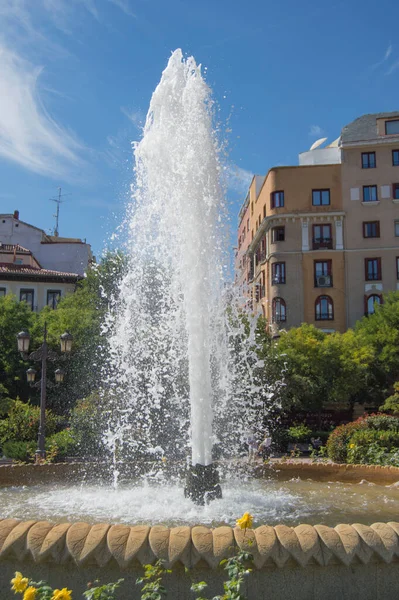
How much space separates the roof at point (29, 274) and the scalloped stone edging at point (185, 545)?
1516 inches

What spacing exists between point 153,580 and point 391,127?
39.4 metres

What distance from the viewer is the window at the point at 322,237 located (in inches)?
1501

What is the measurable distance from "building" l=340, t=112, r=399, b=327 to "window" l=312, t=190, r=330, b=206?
111cm

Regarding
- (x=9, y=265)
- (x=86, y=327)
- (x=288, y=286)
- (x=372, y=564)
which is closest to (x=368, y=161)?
(x=288, y=286)

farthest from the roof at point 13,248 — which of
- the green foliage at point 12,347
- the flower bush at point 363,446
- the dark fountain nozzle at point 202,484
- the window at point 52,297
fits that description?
the dark fountain nozzle at point 202,484

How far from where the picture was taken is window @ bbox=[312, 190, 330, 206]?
38.4 metres

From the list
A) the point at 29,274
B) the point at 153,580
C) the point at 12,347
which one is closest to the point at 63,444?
the point at 153,580

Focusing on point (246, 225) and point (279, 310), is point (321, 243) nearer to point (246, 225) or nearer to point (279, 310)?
point (279, 310)

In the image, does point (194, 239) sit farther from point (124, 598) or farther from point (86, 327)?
point (86, 327)

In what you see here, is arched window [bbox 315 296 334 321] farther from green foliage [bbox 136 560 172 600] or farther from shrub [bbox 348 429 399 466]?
green foliage [bbox 136 560 172 600]

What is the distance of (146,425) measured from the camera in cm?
1795

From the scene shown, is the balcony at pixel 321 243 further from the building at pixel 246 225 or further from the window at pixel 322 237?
the building at pixel 246 225

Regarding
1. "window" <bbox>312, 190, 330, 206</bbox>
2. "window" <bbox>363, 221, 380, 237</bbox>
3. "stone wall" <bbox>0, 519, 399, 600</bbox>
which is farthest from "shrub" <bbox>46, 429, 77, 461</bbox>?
"window" <bbox>363, 221, 380, 237</bbox>

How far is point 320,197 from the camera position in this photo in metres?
38.5
